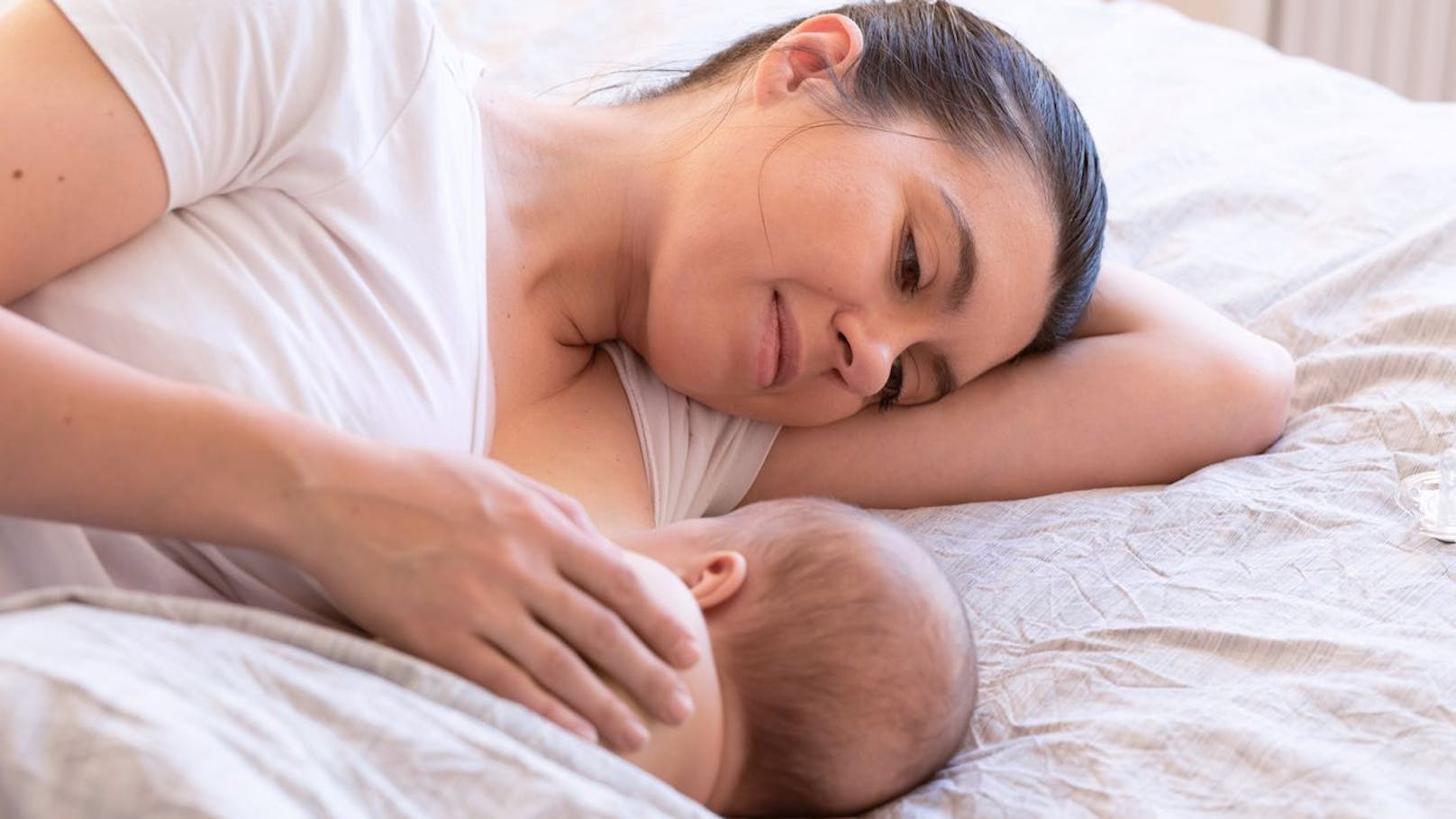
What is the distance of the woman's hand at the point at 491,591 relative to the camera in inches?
35.6

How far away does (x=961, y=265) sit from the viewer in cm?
128

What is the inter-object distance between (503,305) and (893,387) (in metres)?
0.36

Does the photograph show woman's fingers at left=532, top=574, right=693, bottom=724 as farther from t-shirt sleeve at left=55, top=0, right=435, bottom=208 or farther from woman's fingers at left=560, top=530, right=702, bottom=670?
t-shirt sleeve at left=55, top=0, right=435, bottom=208

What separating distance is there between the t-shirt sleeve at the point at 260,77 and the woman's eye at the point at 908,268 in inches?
15.9

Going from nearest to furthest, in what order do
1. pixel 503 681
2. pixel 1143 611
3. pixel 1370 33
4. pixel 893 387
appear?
pixel 503 681
pixel 1143 611
pixel 893 387
pixel 1370 33

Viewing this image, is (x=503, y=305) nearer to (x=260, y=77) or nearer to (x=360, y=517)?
(x=260, y=77)

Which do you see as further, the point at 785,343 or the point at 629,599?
the point at 785,343

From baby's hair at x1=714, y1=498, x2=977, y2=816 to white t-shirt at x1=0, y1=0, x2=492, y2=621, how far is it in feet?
0.91

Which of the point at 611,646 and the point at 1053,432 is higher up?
the point at 611,646

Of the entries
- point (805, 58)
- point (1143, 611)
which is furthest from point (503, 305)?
point (1143, 611)

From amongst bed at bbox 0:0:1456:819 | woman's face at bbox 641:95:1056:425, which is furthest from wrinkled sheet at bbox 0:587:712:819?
woman's face at bbox 641:95:1056:425

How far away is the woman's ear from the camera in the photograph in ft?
4.35

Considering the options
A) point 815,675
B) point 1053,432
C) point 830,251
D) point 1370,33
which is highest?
point 830,251

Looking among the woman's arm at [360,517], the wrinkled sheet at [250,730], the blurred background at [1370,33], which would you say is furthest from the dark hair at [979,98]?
the blurred background at [1370,33]
